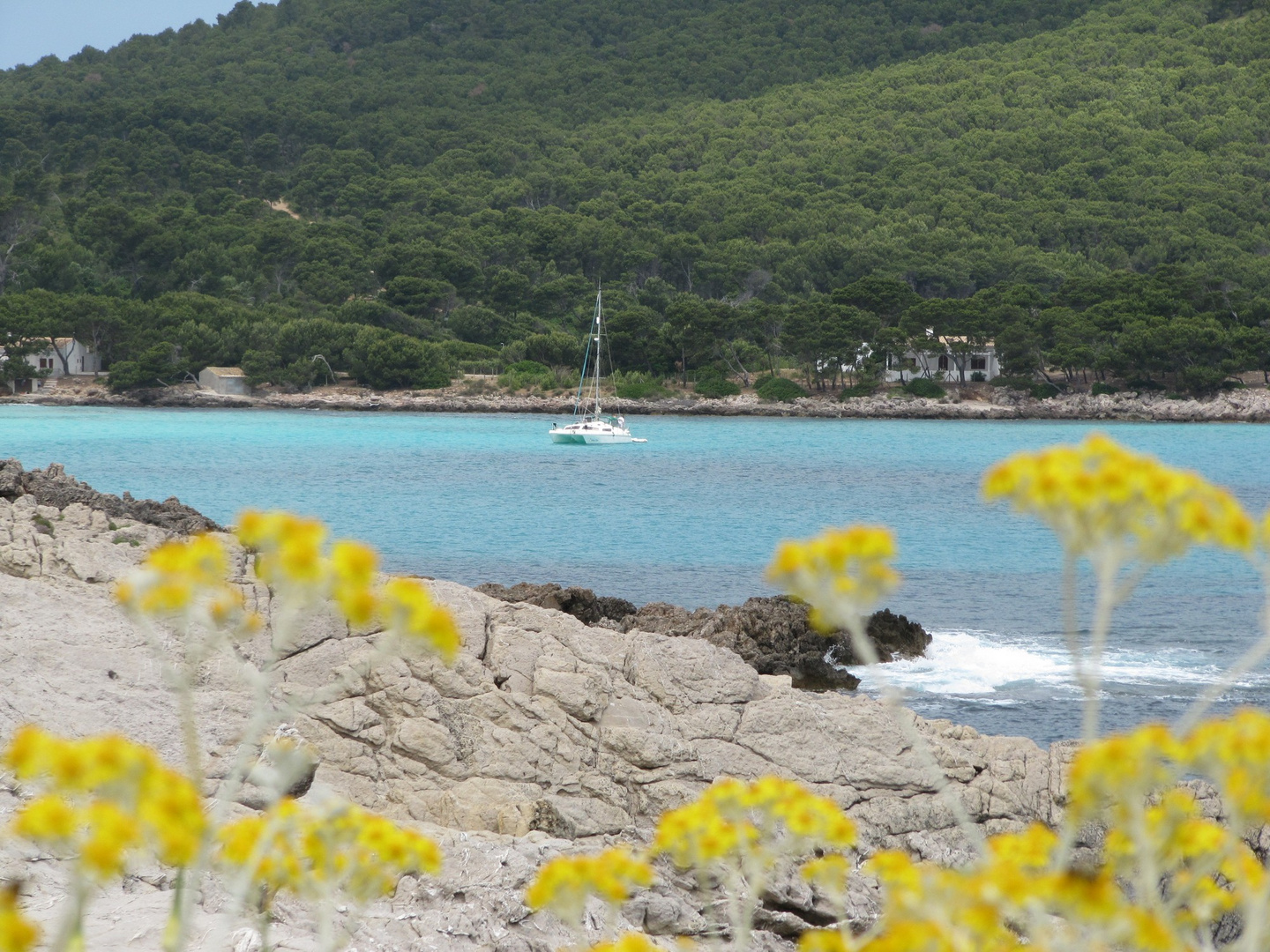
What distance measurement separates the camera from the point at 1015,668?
14.4 meters

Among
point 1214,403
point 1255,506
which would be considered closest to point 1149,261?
point 1214,403

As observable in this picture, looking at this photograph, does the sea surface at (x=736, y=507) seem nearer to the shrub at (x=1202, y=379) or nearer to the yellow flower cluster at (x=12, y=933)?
the yellow flower cluster at (x=12, y=933)

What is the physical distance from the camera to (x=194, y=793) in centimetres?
168

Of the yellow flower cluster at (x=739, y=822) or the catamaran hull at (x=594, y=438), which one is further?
the catamaran hull at (x=594, y=438)

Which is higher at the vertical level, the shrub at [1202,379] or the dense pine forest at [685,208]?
the dense pine forest at [685,208]

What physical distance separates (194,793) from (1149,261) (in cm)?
10508

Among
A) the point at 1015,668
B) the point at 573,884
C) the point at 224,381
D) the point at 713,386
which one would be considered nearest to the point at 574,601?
the point at 1015,668

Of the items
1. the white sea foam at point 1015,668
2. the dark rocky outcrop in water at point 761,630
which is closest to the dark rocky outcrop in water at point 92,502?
the dark rocky outcrop in water at point 761,630

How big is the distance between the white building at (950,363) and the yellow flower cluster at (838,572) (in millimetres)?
80401

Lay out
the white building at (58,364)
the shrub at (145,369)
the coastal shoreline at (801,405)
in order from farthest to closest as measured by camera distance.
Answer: the white building at (58,364), the shrub at (145,369), the coastal shoreline at (801,405)

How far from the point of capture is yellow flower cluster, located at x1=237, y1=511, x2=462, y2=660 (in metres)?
1.58

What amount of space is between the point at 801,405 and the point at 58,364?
4950 centimetres

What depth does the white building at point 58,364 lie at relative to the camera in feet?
279

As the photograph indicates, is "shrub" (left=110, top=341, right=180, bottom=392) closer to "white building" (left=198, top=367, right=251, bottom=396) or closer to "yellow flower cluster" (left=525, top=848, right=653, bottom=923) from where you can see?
"white building" (left=198, top=367, right=251, bottom=396)
